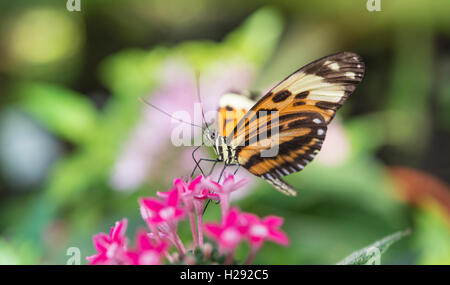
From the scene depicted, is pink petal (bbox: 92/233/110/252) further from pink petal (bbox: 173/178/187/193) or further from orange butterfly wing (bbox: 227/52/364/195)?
orange butterfly wing (bbox: 227/52/364/195)

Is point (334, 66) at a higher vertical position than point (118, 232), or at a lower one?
higher

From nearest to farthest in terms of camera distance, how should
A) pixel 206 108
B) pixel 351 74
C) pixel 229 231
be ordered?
pixel 229 231
pixel 351 74
pixel 206 108

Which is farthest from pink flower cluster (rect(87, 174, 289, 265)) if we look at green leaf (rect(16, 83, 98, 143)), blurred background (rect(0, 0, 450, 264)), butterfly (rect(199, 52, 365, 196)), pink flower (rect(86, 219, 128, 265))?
green leaf (rect(16, 83, 98, 143))

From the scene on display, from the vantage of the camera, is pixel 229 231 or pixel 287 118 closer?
pixel 229 231

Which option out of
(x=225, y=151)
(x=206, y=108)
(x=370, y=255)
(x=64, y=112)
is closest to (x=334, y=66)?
(x=225, y=151)

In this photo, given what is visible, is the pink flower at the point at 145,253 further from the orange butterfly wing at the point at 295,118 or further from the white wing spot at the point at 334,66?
the white wing spot at the point at 334,66

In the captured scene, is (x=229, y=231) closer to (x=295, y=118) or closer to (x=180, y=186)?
(x=180, y=186)
